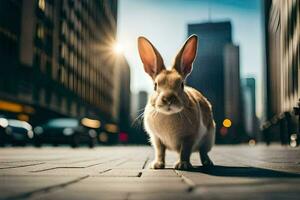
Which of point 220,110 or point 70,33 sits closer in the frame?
point 70,33

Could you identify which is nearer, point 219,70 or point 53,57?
point 53,57

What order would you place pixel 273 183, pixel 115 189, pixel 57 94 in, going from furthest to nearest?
pixel 57 94, pixel 273 183, pixel 115 189

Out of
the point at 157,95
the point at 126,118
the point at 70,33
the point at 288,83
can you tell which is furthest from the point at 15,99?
the point at 126,118

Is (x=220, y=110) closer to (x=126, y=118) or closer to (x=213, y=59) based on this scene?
(x=213, y=59)

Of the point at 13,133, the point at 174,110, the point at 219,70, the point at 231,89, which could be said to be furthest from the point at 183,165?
the point at 231,89

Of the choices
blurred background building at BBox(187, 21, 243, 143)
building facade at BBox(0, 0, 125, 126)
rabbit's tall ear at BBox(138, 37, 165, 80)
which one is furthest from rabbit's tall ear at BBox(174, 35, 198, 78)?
blurred background building at BBox(187, 21, 243, 143)

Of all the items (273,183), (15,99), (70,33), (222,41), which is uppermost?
(222,41)

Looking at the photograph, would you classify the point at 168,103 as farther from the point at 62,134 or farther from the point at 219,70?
the point at 219,70
